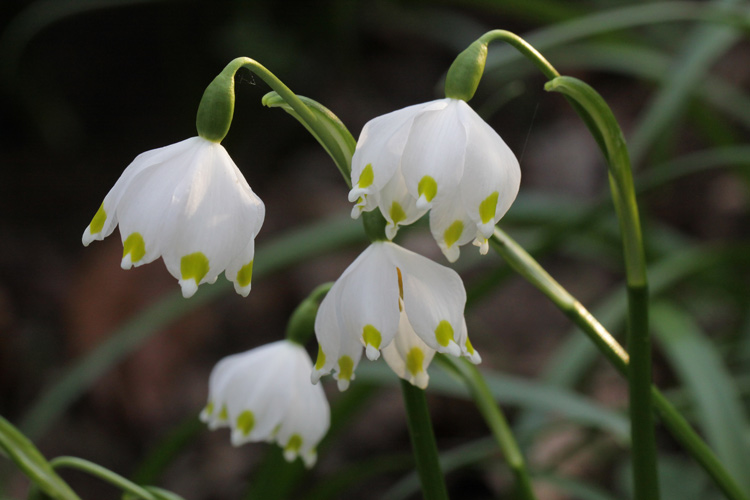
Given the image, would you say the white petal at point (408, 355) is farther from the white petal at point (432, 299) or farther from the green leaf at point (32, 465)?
the green leaf at point (32, 465)

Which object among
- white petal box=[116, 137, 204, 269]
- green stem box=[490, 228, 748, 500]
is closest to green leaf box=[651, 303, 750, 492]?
green stem box=[490, 228, 748, 500]

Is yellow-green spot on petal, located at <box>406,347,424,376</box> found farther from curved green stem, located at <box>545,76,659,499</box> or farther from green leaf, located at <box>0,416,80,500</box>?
green leaf, located at <box>0,416,80,500</box>

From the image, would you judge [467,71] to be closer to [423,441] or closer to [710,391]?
[423,441]

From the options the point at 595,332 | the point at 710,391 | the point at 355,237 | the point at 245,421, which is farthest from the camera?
the point at 355,237

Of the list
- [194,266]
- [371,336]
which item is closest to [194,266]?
[194,266]

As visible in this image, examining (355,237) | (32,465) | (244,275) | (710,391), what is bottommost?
(710,391)

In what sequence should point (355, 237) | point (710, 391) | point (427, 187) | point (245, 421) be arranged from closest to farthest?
point (427, 187), point (245, 421), point (710, 391), point (355, 237)
